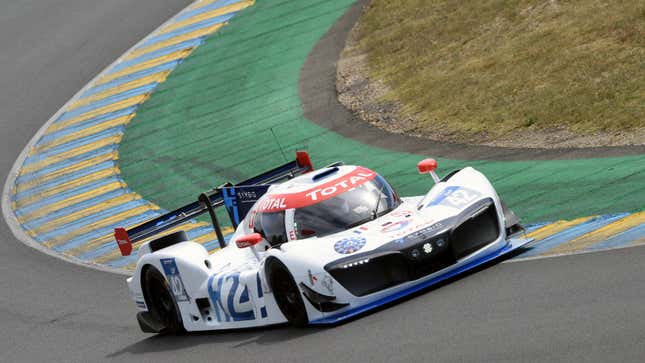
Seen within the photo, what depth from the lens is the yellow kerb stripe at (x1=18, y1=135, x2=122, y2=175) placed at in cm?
2638

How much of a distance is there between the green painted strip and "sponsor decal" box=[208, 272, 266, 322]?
413cm

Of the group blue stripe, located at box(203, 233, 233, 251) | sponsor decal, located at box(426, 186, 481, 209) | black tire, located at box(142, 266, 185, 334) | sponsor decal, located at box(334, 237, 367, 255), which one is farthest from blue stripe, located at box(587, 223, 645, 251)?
blue stripe, located at box(203, 233, 233, 251)

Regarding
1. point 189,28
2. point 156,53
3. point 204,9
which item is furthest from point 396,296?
point 204,9

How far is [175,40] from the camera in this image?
31.7 m

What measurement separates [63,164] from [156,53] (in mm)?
6394

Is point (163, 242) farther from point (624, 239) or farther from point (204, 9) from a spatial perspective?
point (204, 9)

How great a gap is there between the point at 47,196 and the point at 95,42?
10.3 m

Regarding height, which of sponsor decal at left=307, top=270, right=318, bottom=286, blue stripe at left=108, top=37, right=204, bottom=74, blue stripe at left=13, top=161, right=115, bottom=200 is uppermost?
blue stripe at left=108, top=37, right=204, bottom=74

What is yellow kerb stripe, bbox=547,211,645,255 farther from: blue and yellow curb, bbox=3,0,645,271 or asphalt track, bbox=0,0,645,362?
asphalt track, bbox=0,0,645,362

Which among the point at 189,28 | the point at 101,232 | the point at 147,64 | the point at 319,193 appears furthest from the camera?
the point at 189,28

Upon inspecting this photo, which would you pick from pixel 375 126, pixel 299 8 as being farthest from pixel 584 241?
pixel 299 8

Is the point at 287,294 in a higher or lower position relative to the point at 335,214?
lower

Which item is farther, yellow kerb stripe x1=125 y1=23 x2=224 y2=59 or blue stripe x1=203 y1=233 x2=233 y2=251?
yellow kerb stripe x1=125 y1=23 x2=224 y2=59

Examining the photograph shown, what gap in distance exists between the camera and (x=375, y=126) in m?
22.2
